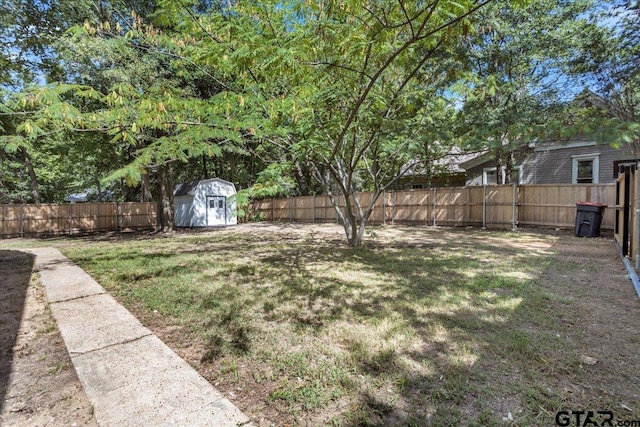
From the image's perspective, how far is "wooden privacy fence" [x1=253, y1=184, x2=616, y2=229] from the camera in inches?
396

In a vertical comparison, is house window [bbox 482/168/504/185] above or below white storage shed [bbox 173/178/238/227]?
above

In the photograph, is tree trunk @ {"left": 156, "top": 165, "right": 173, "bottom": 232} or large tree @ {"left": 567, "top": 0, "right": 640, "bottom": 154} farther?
tree trunk @ {"left": 156, "top": 165, "right": 173, "bottom": 232}

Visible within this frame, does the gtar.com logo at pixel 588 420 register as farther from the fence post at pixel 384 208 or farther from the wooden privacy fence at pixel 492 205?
the fence post at pixel 384 208

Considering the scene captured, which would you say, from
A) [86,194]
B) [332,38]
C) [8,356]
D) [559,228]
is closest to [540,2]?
[559,228]

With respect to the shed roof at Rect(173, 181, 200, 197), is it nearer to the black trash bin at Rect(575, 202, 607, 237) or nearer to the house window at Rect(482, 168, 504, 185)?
the house window at Rect(482, 168, 504, 185)

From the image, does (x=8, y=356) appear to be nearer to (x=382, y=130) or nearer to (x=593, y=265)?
(x=382, y=130)

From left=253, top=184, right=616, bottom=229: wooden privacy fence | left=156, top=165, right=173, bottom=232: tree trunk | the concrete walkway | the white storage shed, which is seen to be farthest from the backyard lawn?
the white storage shed

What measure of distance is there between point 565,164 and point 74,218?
72.3 ft

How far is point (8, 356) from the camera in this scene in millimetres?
2561

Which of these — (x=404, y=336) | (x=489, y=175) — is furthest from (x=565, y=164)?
(x=404, y=336)

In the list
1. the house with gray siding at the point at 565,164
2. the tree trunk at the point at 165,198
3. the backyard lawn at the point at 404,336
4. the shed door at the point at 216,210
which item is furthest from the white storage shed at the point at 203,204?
the house with gray siding at the point at 565,164

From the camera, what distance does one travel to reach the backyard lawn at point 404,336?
1888mm

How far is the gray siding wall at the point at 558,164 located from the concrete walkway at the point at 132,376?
1519 centimetres

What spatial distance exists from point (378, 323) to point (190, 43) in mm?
4989
